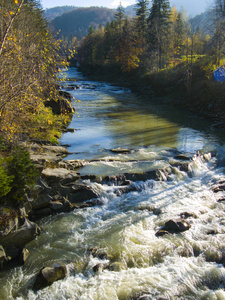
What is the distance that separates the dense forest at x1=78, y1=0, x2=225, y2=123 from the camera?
2603cm

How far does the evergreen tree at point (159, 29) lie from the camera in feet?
133

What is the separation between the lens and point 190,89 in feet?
93.8

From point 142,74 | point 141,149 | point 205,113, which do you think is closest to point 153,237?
point 141,149

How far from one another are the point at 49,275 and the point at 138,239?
2780 millimetres

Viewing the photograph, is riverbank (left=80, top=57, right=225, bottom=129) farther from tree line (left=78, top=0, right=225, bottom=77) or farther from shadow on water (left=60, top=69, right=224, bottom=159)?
tree line (left=78, top=0, right=225, bottom=77)

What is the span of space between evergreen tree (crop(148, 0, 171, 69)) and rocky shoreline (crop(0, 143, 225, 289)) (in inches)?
1242

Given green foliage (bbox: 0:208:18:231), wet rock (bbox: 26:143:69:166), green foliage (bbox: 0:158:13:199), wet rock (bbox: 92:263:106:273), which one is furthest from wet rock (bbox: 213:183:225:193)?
green foliage (bbox: 0:158:13:199)

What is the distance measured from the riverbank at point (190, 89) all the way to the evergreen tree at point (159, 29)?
4.10 m

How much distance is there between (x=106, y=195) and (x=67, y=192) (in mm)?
1535

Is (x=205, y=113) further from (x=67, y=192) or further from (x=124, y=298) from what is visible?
(x=124, y=298)

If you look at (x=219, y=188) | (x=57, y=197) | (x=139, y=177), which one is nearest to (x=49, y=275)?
(x=57, y=197)

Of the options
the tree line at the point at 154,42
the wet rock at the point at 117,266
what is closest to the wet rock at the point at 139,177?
the wet rock at the point at 117,266

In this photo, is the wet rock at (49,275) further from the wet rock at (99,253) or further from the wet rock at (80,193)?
the wet rock at (80,193)

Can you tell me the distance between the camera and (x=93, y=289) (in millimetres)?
5855
